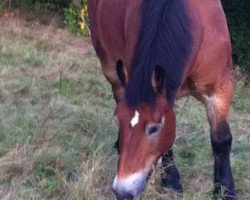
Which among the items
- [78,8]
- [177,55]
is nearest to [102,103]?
[177,55]

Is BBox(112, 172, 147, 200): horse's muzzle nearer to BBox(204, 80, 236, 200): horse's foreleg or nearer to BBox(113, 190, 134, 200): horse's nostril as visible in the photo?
BBox(113, 190, 134, 200): horse's nostril

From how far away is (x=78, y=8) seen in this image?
10492mm

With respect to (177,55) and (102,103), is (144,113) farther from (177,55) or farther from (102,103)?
(102,103)

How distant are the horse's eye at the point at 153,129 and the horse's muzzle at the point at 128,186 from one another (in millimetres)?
243

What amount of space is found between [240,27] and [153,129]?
5.95 meters

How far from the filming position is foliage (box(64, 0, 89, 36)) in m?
10.4

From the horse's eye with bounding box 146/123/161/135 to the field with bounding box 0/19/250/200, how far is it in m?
0.54

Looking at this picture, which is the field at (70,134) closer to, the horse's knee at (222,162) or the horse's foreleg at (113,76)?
the horse's knee at (222,162)

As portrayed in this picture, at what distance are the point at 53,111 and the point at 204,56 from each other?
2.23m

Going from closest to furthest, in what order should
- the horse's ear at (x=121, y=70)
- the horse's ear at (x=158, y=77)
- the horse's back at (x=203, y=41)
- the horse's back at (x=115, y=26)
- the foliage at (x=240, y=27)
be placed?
the horse's ear at (x=158, y=77), the horse's ear at (x=121, y=70), the horse's back at (x=203, y=41), the horse's back at (x=115, y=26), the foliage at (x=240, y=27)

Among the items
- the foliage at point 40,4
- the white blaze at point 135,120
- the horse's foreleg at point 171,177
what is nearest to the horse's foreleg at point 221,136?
the horse's foreleg at point 171,177

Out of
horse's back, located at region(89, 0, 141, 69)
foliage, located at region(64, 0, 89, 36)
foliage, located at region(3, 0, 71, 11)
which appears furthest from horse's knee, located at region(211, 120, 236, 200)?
foliage, located at region(3, 0, 71, 11)

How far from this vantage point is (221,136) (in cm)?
447

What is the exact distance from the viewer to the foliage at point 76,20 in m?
10.4
